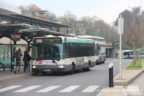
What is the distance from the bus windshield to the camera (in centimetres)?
2489

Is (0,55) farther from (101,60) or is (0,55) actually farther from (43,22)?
(101,60)

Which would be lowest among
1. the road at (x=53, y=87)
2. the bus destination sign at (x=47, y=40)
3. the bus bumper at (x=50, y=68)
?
the road at (x=53, y=87)

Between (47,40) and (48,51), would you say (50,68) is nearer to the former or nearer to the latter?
(48,51)

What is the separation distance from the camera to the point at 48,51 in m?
25.1

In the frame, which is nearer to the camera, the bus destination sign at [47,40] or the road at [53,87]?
the road at [53,87]

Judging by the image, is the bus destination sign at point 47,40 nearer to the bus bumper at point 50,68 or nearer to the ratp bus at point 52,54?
the ratp bus at point 52,54

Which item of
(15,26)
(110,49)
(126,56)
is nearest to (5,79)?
(15,26)

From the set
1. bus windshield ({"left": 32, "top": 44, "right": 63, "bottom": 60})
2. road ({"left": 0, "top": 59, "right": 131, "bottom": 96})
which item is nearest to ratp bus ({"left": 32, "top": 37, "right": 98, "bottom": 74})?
bus windshield ({"left": 32, "top": 44, "right": 63, "bottom": 60})

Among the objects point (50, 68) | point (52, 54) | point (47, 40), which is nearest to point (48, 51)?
point (52, 54)

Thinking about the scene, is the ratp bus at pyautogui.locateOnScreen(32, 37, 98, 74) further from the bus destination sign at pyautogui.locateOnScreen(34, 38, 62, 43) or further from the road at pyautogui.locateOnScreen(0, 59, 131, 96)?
the road at pyautogui.locateOnScreen(0, 59, 131, 96)

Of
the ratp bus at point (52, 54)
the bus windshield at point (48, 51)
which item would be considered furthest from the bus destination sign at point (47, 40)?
the bus windshield at point (48, 51)

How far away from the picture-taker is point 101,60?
49.2 m

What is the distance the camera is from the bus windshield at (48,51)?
24891 mm

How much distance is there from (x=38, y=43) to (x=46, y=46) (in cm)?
70
